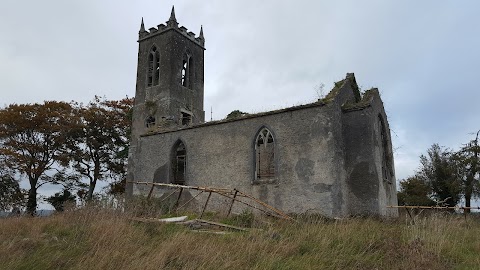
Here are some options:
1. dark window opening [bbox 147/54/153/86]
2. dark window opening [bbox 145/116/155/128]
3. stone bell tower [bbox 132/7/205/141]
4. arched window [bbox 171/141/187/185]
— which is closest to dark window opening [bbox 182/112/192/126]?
stone bell tower [bbox 132/7/205/141]

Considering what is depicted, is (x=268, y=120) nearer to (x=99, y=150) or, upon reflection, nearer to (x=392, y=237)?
(x=392, y=237)

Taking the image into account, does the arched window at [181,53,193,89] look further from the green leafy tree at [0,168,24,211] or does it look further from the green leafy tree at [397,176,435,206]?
the green leafy tree at [397,176,435,206]

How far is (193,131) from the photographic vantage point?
1781 centimetres

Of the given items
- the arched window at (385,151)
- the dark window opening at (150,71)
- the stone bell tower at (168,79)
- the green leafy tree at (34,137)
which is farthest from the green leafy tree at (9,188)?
the arched window at (385,151)

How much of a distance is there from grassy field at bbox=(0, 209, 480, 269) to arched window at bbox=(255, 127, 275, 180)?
6.09 m

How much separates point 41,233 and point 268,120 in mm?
9637

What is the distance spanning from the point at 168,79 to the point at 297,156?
13.1m

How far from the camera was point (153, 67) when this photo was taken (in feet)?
84.8

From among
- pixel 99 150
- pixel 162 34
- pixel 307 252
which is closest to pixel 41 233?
pixel 307 252

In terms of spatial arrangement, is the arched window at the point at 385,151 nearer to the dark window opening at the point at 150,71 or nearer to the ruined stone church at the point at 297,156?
the ruined stone church at the point at 297,156

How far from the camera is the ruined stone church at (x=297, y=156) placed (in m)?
14.0

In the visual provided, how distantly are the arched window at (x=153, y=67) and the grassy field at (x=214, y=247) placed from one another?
56.8 ft

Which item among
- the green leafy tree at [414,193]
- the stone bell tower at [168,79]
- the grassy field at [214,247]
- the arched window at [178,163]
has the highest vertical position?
the stone bell tower at [168,79]

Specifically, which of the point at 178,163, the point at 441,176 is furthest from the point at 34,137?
the point at 441,176
